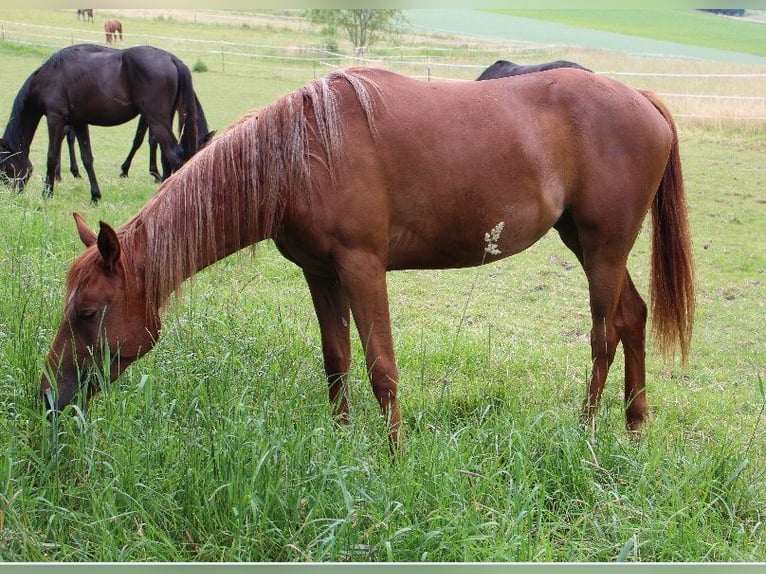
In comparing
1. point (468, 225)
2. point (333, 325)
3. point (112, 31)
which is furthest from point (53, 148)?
point (112, 31)

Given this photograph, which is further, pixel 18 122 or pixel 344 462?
pixel 18 122

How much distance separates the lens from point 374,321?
10.5ft

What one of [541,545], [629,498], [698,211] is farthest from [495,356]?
[698,211]

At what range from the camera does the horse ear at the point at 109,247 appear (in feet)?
9.14

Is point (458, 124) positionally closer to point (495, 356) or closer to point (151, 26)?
point (495, 356)

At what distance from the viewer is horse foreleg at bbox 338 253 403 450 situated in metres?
3.17

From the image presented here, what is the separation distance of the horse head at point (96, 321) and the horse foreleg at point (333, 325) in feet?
2.83

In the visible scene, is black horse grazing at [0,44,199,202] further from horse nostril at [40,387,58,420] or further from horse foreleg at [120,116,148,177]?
horse nostril at [40,387,58,420]

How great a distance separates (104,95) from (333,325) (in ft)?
24.8

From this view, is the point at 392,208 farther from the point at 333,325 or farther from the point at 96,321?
the point at 96,321

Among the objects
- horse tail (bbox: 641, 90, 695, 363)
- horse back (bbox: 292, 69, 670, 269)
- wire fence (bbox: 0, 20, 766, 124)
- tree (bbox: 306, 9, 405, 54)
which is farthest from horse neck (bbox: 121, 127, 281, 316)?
wire fence (bbox: 0, 20, 766, 124)

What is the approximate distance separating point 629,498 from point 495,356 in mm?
2135

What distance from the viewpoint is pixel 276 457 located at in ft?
8.04

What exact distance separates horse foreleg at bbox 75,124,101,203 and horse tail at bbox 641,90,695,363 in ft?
23.3
